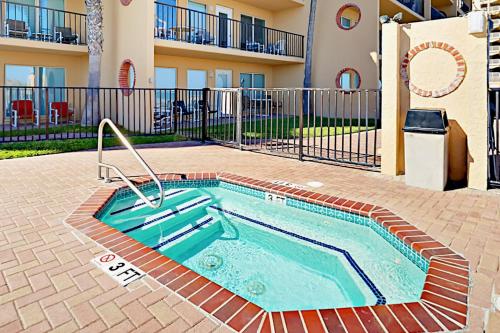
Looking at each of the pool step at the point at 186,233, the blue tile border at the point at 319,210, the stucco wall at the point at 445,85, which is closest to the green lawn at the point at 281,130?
the stucco wall at the point at 445,85

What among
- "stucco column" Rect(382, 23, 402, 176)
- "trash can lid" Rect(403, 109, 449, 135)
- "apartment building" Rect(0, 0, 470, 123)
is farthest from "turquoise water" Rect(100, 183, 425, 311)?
"apartment building" Rect(0, 0, 470, 123)

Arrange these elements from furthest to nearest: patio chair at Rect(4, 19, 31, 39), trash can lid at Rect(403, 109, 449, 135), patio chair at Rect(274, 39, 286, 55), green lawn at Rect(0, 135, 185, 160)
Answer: patio chair at Rect(274, 39, 286, 55)
patio chair at Rect(4, 19, 31, 39)
green lawn at Rect(0, 135, 185, 160)
trash can lid at Rect(403, 109, 449, 135)

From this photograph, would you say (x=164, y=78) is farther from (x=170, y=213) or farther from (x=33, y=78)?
(x=170, y=213)

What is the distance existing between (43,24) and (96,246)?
14.0 meters

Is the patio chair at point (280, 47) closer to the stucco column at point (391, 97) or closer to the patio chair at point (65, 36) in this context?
the patio chair at point (65, 36)

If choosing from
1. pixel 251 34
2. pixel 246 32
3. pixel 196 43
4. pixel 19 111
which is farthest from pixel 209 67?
pixel 19 111

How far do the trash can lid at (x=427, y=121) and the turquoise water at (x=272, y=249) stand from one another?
1957 mm

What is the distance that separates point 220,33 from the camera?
692 inches

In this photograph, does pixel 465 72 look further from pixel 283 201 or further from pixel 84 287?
pixel 84 287

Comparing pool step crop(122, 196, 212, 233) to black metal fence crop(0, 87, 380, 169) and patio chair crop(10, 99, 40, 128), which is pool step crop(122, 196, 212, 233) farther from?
patio chair crop(10, 99, 40, 128)

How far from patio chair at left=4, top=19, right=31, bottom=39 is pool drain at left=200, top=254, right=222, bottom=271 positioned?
12579 millimetres

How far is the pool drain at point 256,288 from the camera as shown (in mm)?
3344

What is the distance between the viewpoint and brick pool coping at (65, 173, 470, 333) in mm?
2289

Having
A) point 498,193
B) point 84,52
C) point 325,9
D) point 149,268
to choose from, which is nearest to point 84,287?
point 149,268
